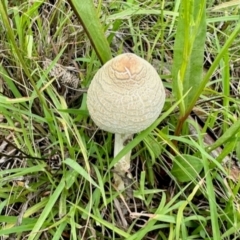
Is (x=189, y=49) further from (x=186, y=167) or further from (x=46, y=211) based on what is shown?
(x=46, y=211)

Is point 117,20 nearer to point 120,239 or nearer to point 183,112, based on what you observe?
point 183,112

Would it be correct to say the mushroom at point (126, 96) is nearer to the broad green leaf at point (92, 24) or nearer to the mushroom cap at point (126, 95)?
the mushroom cap at point (126, 95)

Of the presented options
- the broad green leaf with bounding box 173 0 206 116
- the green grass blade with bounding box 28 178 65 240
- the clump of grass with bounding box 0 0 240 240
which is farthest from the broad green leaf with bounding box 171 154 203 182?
the green grass blade with bounding box 28 178 65 240

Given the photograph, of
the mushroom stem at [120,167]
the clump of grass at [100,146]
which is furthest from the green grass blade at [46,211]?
the mushroom stem at [120,167]

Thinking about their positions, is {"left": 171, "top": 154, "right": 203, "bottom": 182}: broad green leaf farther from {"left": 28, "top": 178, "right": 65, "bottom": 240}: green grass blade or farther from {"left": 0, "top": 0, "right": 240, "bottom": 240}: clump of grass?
{"left": 28, "top": 178, "right": 65, "bottom": 240}: green grass blade

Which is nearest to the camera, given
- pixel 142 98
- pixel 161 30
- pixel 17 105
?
pixel 142 98

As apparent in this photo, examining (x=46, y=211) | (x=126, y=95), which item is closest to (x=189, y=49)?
(x=126, y=95)

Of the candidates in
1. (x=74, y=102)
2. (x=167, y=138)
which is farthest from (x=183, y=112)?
(x=74, y=102)
